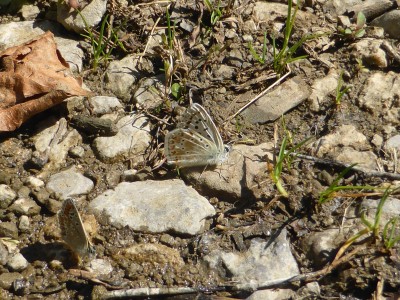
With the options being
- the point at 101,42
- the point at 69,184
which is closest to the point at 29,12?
the point at 101,42

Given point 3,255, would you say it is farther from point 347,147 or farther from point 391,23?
point 391,23

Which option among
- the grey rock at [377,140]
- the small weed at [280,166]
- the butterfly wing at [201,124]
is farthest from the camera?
the grey rock at [377,140]

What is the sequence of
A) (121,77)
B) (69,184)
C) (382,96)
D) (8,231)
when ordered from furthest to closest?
1. (121,77)
2. (382,96)
3. (69,184)
4. (8,231)

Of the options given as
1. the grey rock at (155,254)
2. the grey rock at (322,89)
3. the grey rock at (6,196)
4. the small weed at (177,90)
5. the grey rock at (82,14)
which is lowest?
the grey rock at (155,254)

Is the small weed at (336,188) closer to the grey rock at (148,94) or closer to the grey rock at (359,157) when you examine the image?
the grey rock at (359,157)

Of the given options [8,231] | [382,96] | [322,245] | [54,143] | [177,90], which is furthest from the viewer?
[177,90]

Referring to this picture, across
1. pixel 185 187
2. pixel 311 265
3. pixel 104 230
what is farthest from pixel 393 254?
pixel 104 230

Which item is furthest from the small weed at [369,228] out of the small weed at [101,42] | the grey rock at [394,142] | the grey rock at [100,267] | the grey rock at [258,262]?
the small weed at [101,42]
